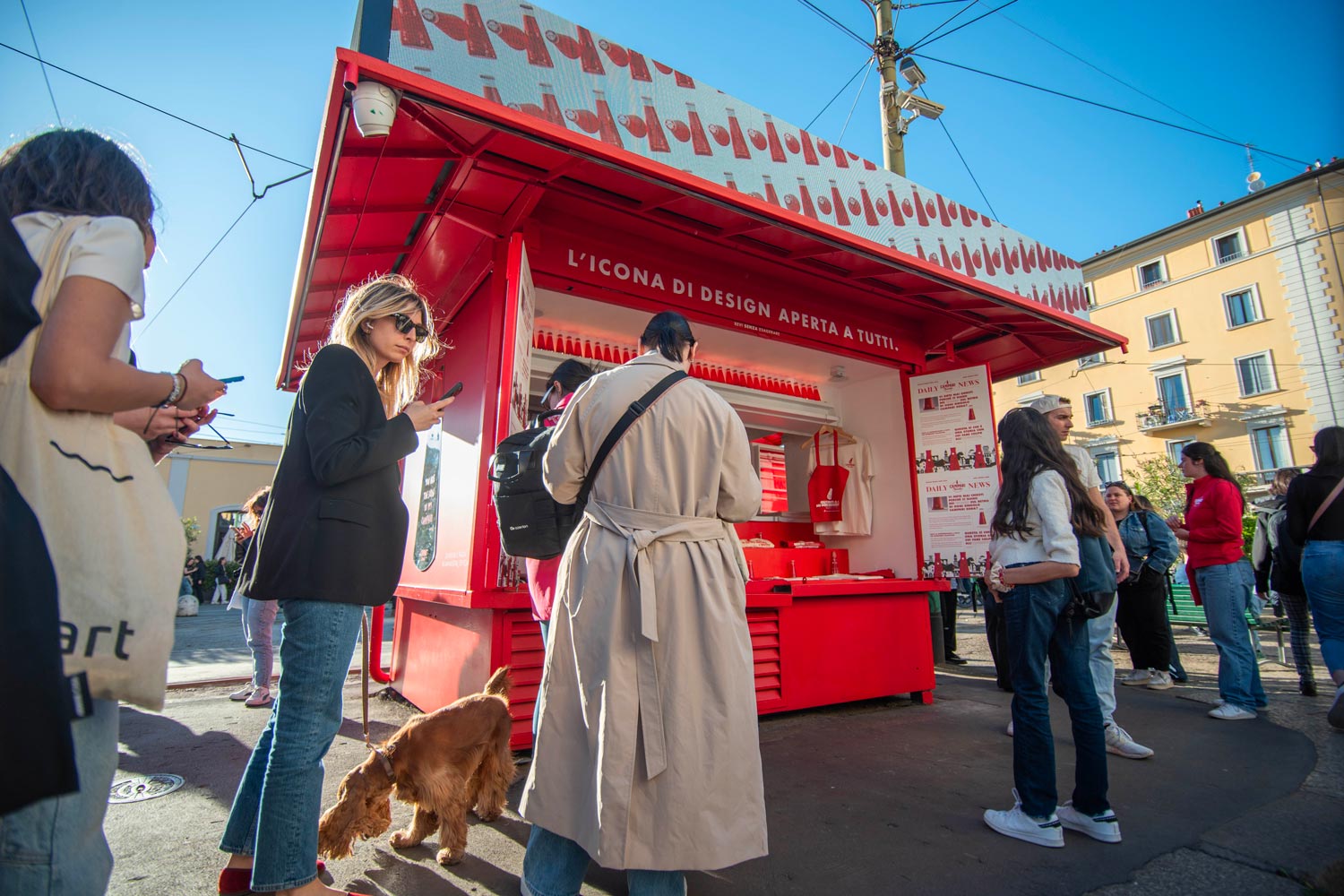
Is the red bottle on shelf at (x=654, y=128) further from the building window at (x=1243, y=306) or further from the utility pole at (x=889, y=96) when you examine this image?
the building window at (x=1243, y=306)

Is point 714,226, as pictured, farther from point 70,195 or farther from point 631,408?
point 70,195

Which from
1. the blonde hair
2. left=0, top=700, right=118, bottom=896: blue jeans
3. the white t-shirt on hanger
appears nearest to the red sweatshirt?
the white t-shirt on hanger

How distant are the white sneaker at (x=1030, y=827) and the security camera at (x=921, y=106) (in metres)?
9.51

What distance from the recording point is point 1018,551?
2.83 m

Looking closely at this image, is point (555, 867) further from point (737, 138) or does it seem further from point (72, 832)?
point (737, 138)

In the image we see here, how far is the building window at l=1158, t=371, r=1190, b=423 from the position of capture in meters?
28.8

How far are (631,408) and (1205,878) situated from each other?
256 centimetres

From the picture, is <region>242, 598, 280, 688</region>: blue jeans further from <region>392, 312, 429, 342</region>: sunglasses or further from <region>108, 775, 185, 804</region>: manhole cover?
<region>392, 312, 429, 342</region>: sunglasses

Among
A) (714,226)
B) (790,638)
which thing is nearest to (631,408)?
(714,226)

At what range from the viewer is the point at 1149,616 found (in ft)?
19.7

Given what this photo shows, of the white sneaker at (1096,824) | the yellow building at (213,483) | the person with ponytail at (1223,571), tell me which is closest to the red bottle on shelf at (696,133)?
the white sneaker at (1096,824)

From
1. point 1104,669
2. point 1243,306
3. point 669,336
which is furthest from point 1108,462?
point 669,336

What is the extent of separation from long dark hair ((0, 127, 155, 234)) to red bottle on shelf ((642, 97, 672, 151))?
9.15 feet

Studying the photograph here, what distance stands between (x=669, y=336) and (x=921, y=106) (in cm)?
943
